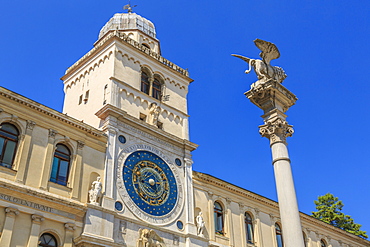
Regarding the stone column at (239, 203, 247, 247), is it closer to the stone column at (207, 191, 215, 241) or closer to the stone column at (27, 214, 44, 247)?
the stone column at (207, 191, 215, 241)

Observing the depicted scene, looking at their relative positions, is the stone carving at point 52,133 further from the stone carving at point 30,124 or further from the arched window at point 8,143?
the arched window at point 8,143

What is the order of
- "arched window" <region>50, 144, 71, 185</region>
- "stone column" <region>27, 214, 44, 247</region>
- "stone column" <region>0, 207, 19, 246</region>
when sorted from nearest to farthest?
"stone column" <region>0, 207, 19, 246</region> < "stone column" <region>27, 214, 44, 247</region> < "arched window" <region>50, 144, 71, 185</region>

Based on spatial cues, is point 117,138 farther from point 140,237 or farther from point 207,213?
point 207,213

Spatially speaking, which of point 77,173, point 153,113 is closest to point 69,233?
point 77,173

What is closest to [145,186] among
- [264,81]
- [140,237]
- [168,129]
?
[140,237]

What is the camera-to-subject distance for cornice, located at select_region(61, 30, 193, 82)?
30.2 metres

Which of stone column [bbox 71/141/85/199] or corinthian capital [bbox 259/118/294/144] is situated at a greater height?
stone column [bbox 71/141/85/199]

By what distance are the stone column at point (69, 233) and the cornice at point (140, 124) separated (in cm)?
745

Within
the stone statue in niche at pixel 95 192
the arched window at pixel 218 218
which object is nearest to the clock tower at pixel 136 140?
the stone statue in niche at pixel 95 192

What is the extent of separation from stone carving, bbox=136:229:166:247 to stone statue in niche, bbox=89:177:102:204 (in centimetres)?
329

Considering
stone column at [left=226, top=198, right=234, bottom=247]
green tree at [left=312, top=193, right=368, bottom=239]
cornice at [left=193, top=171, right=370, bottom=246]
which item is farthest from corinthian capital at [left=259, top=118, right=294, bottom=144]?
green tree at [left=312, top=193, right=368, bottom=239]

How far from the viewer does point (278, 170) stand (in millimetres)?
16266

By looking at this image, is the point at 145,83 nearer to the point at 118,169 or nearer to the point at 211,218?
the point at 118,169

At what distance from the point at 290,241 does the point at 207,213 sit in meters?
15.6
